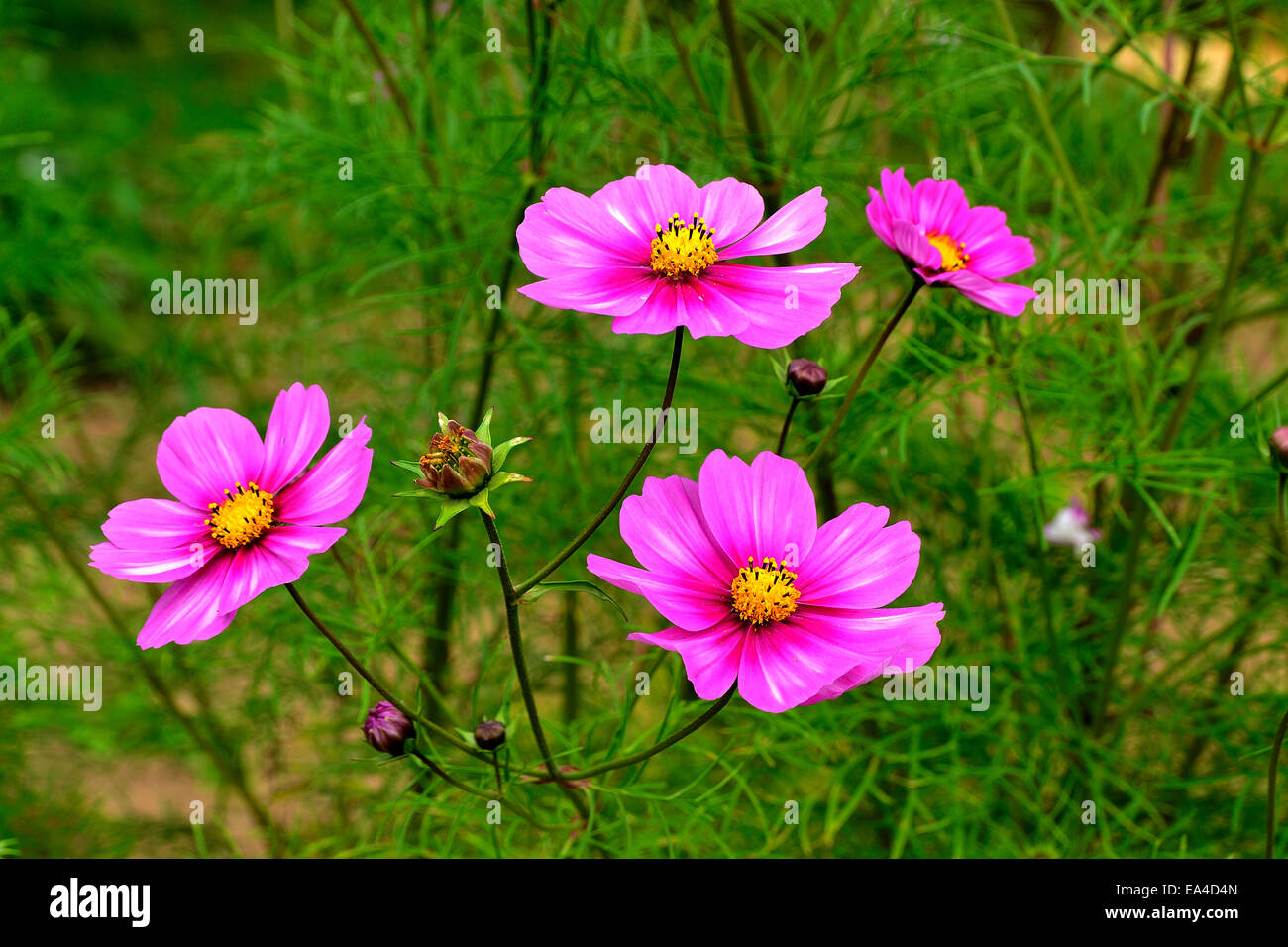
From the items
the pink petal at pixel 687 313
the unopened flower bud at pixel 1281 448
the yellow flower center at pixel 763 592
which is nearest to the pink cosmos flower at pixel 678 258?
the pink petal at pixel 687 313

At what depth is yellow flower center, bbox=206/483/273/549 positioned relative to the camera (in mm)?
458

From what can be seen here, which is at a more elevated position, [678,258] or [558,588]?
[678,258]

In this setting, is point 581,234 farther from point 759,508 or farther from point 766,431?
point 766,431

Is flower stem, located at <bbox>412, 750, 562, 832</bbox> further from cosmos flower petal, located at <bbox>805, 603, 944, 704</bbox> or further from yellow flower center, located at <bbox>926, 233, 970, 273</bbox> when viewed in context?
yellow flower center, located at <bbox>926, 233, 970, 273</bbox>

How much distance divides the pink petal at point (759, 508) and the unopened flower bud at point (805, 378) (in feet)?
0.15

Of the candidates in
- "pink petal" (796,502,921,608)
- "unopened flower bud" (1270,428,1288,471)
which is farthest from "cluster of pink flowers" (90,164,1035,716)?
"unopened flower bud" (1270,428,1288,471)

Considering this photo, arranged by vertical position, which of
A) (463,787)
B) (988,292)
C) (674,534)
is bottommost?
(463,787)

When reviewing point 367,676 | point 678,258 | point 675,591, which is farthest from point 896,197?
point 367,676

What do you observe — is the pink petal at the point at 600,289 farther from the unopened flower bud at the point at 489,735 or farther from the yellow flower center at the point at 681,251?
the unopened flower bud at the point at 489,735

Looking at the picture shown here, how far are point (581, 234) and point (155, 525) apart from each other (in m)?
0.23

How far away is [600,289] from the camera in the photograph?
0.44m

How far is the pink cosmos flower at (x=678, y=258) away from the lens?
422 mm

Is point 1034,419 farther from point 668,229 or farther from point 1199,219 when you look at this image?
point 668,229

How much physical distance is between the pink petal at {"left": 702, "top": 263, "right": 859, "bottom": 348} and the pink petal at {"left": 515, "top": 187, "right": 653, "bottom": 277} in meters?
0.04
